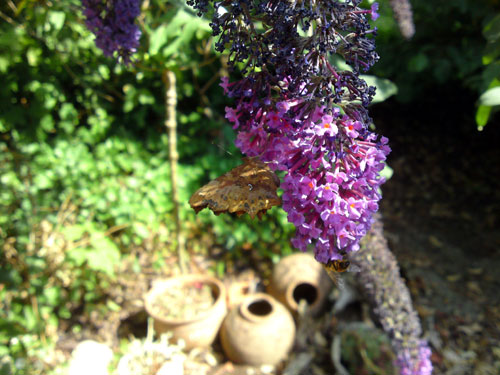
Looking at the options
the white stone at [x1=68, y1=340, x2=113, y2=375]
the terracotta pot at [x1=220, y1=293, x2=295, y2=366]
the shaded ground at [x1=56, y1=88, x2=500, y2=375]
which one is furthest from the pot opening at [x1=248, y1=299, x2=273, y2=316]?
the white stone at [x1=68, y1=340, x2=113, y2=375]

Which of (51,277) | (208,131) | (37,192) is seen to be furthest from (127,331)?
(208,131)

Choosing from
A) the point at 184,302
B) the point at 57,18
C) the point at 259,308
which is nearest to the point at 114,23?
the point at 57,18

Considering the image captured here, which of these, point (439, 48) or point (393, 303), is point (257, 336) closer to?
point (393, 303)

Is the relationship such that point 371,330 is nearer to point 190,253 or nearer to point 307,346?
point 307,346

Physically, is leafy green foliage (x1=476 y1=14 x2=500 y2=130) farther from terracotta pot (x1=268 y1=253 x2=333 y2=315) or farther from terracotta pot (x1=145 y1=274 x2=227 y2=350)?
terracotta pot (x1=145 y1=274 x2=227 y2=350)

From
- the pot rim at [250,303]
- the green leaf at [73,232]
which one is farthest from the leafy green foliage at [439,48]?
the green leaf at [73,232]
